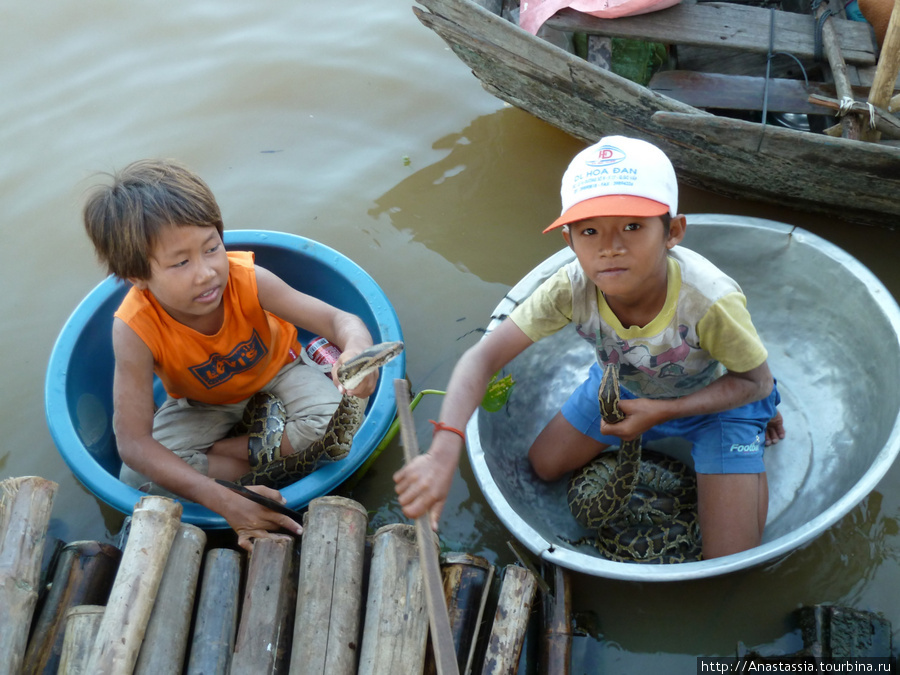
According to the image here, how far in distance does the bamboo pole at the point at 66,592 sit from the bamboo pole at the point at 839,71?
3458mm

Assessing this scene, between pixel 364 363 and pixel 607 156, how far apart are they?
914mm

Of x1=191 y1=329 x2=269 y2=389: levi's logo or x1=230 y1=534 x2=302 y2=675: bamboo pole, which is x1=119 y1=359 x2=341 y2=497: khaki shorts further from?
x1=230 y1=534 x2=302 y2=675: bamboo pole

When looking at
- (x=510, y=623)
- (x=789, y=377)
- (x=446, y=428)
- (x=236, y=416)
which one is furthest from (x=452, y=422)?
(x=789, y=377)

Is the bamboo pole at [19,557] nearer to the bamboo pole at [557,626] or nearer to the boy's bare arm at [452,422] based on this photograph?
the boy's bare arm at [452,422]

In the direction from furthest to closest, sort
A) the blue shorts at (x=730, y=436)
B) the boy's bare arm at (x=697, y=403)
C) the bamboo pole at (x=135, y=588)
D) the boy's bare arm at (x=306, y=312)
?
1. the boy's bare arm at (x=306, y=312)
2. the blue shorts at (x=730, y=436)
3. the boy's bare arm at (x=697, y=403)
4. the bamboo pole at (x=135, y=588)

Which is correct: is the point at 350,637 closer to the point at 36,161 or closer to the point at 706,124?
the point at 706,124

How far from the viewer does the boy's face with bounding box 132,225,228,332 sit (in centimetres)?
247

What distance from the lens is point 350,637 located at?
2.07m

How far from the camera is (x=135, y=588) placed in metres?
2.05

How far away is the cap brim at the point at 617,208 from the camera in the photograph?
6.50ft

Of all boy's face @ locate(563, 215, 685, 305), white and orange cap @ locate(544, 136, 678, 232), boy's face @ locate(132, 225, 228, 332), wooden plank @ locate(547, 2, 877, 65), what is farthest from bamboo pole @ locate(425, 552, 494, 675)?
wooden plank @ locate(547, 2, 877, 65)

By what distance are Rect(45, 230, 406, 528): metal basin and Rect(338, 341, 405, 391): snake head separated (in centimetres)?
66

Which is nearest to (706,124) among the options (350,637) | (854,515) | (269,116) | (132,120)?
(854,515)

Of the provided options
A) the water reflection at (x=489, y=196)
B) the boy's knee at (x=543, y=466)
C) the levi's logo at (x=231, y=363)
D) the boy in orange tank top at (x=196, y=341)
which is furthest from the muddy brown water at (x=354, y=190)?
the levi's logo at (x=231, y=363)
